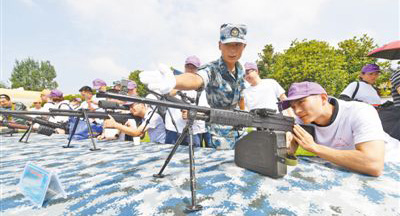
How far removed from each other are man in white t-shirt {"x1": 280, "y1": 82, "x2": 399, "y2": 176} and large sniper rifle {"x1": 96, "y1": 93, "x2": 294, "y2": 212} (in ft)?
0.80

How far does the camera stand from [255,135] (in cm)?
203

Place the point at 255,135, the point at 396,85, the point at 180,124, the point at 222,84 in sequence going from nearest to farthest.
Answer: the point at 255,135, the point at 222,84, the point at 396,85, the point at 180,124

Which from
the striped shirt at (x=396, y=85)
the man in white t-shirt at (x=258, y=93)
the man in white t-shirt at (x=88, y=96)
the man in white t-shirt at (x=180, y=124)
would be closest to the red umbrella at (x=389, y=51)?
the striped shirt at (x=396, y=85)

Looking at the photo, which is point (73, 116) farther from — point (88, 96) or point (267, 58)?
point (267, 58)

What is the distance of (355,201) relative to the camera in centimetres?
135

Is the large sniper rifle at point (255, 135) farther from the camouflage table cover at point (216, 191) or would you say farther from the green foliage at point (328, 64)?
the green foliage at point (328, 64)

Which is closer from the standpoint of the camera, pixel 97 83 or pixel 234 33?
pixel 234 33

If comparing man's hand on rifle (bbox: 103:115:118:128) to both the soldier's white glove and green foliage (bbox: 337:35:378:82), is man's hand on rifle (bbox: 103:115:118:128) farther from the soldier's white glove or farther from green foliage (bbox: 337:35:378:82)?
green foliage (bbox: 337:35:378:82)

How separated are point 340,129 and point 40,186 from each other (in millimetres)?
2785

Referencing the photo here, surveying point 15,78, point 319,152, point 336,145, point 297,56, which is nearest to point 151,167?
point 319,152

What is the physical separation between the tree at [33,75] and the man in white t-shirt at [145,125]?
83012mm

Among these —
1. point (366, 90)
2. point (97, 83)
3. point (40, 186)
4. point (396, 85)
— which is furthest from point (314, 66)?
point (40, 186)

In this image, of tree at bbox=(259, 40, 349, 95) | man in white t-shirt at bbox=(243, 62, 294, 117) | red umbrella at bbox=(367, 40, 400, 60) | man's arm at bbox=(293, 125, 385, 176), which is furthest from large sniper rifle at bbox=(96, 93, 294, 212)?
tree at bbox=(259, 40, 349, 95)

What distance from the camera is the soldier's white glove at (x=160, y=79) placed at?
4.62 feet
